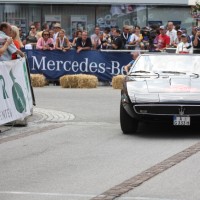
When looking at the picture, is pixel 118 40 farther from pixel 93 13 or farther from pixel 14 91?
pixel 14 91

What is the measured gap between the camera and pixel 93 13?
35.1m

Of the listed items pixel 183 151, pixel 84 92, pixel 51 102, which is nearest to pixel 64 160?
pixel 183 151

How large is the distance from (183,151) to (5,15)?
25.1 meters

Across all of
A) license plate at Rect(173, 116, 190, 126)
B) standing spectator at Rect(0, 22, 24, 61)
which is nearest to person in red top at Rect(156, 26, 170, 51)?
standing spectator at Rect(0, 22, 24, 61)

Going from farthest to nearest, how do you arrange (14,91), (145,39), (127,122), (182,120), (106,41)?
1. (145,39)
2. (106,41)
3. (14,91)
4. (127,122)
5. (182,120)

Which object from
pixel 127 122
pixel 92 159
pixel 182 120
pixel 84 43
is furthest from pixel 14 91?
pixel 84 43

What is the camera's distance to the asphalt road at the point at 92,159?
25.8 ft

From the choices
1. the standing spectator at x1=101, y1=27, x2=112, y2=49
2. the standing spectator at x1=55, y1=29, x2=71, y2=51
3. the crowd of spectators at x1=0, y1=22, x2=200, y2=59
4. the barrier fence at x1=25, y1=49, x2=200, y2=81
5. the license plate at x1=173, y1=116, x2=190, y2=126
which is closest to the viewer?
the license plate at x1=173, y1=116, x2=190, y2=126

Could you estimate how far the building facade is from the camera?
34531mm

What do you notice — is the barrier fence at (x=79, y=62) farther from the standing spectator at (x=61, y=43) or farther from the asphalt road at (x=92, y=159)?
the asphalt road at (x=92, y=159)

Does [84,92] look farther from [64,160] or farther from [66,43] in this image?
[64,160]

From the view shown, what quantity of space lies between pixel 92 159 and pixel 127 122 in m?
2.41

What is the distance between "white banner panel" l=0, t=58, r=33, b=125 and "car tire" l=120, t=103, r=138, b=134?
2.09m

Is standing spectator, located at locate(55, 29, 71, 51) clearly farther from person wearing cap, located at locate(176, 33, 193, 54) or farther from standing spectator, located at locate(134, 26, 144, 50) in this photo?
person wearing cap, located at locate(176, 33, 193, 54)
